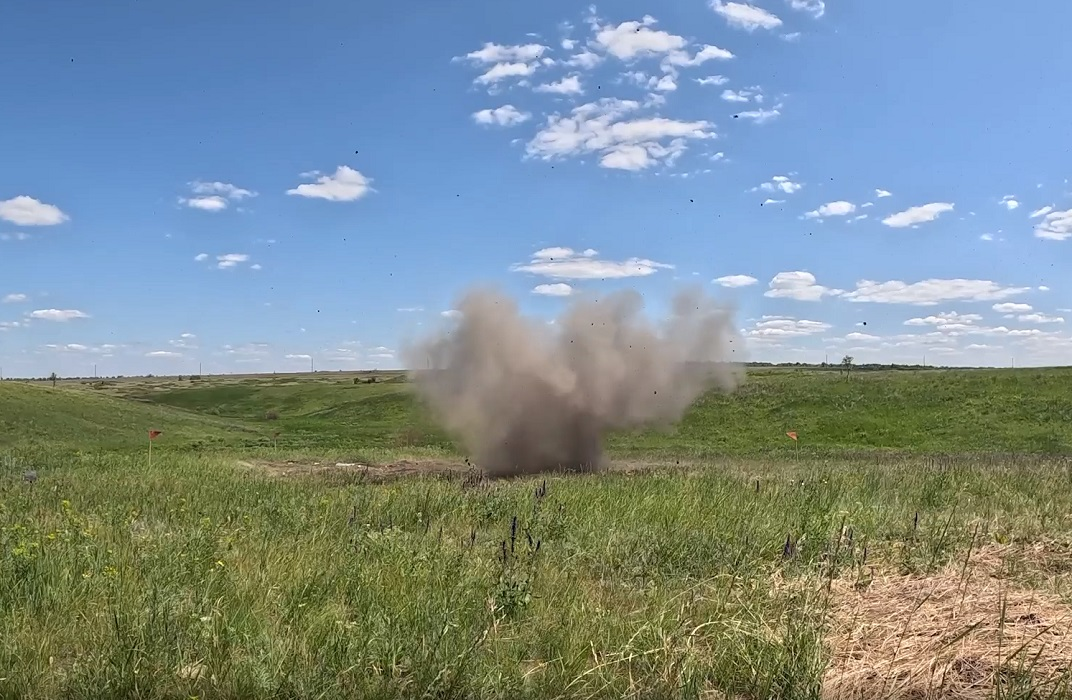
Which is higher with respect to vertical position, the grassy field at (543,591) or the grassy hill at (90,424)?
the grassy field at (543,591)

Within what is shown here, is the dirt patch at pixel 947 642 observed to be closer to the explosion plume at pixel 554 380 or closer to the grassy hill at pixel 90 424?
the explosion plume at pixel 554 380

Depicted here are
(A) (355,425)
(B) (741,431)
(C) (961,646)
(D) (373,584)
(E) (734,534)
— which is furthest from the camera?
(A) (355,425)

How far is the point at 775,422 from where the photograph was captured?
41625 millimetres

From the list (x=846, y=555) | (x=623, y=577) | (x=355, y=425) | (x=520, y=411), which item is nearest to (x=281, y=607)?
(x=623, y=577)

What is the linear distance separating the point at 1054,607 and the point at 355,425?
49.8m

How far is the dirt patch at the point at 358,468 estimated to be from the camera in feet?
72.1

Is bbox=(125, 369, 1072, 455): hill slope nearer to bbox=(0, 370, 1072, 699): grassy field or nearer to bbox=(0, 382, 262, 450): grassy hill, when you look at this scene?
bbox=(0, 382, 262, 450): grassy hill

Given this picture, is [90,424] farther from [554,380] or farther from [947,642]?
[947,642]

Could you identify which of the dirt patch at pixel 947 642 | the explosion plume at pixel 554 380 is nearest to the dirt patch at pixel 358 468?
the explosion plume at pixel 554 380

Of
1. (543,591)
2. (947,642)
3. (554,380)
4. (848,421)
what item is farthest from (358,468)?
(848,421)

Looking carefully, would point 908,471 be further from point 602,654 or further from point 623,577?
point 602,654

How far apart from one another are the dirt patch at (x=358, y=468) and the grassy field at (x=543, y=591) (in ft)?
28.4

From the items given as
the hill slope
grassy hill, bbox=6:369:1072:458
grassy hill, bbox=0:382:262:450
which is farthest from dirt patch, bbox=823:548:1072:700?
grassy hill, bbox=0:382:262:450

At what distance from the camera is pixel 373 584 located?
5.67 m
